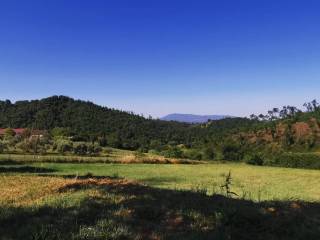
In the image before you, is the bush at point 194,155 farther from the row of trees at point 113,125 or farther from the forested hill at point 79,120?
the forested hill at point 79,120

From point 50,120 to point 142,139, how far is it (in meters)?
28.6

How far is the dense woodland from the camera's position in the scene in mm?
117062

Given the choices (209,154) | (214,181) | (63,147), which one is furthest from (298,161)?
(214,181)

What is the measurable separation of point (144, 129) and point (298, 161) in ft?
247

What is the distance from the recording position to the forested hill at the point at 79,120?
13312 cm

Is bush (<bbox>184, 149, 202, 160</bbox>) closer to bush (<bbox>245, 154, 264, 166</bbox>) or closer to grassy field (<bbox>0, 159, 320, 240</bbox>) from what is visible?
bush (<bbox>245, 154, 264, 166</bbox>)

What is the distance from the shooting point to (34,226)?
7566 millimetres

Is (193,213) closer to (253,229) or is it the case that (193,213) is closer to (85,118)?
(253,229)

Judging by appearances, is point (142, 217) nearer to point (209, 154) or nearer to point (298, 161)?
point (298, 161)

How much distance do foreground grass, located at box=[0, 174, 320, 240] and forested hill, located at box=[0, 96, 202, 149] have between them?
4355 inches

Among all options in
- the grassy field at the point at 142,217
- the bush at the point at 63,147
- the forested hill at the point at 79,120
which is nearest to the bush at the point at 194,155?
the forested hill at the point at 79,120

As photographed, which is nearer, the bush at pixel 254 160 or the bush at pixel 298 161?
the bush at pixel 298 161

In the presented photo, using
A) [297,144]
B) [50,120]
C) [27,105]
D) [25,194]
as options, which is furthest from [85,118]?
[25,194]

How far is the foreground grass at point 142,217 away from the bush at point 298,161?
7064 centimetres
